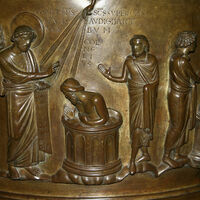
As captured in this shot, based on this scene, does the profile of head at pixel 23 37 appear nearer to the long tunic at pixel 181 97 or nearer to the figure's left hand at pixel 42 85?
the figure's left hand at pixel 42 85

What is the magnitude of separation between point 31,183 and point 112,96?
3.86 ft

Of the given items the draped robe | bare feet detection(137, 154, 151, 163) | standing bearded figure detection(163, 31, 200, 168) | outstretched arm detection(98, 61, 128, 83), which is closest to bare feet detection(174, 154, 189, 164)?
standing bearded figure detection(163, 31, 200, 168)

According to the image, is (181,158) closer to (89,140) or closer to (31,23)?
(89,140)

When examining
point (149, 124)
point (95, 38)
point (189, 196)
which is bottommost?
point (189, 196)

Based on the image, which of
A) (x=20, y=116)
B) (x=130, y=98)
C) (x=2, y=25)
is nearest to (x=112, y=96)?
(x=130, y=98)

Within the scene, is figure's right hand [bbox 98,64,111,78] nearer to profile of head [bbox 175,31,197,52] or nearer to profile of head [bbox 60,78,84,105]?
profile of head [bbox 60,78,84,105]

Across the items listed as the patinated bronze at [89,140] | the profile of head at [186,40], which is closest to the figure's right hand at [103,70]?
the patinated bronze at [89,140]

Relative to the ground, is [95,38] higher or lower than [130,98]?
higher

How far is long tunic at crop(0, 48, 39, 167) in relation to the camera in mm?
3879

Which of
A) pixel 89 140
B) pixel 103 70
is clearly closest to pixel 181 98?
pixel 103 70

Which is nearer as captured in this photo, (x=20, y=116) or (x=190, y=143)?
(x=20, y=116)

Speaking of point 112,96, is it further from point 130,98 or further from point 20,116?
point 20,116

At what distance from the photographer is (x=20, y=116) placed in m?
3.96

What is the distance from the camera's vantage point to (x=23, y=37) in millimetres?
3805
